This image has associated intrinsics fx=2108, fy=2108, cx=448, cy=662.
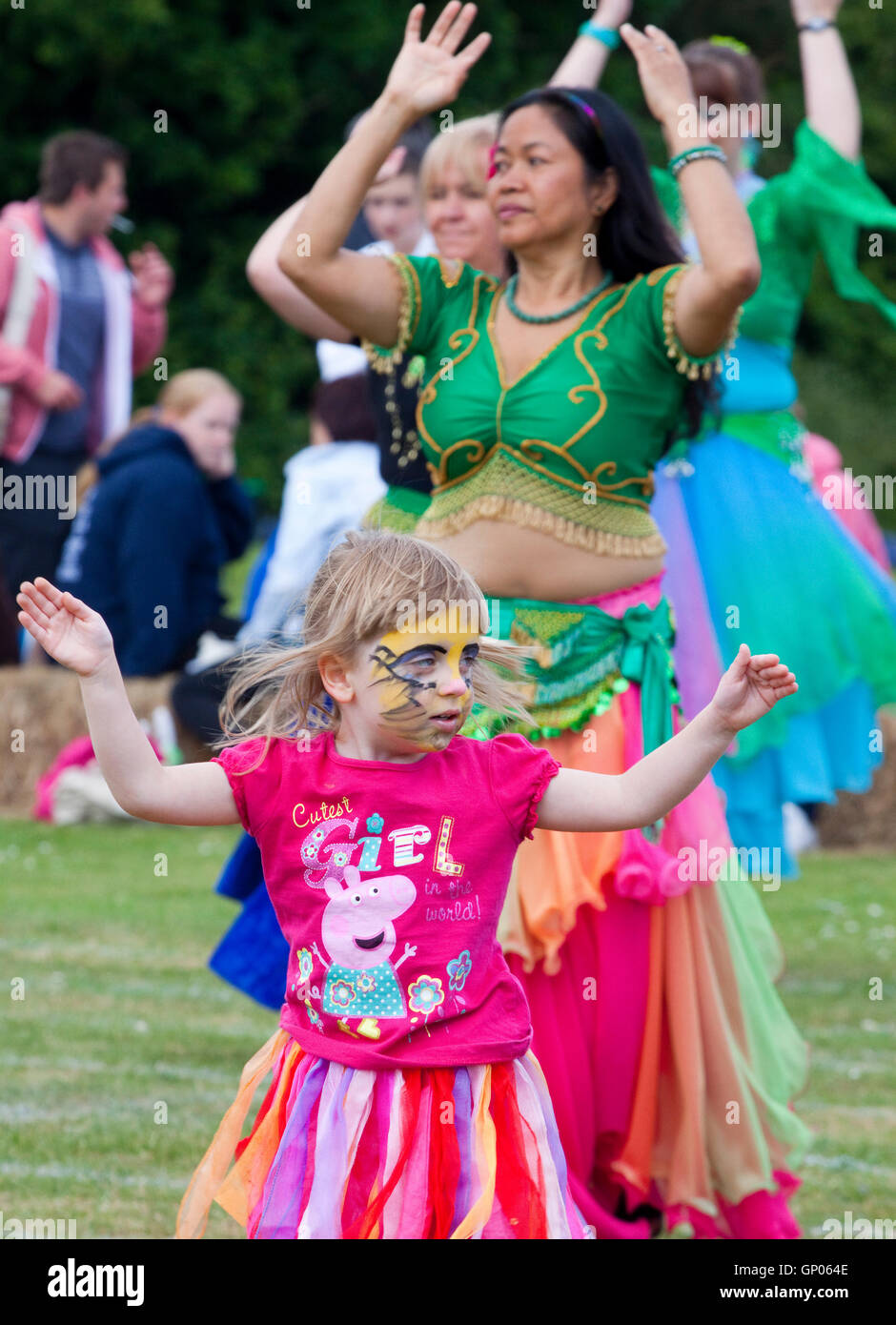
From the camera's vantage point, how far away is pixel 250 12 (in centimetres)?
2309

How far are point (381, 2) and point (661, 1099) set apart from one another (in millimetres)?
20645

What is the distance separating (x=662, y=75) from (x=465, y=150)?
0.80 m

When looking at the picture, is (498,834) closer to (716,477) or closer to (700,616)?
(700,616)

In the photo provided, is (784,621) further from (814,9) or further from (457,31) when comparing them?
(457,31)

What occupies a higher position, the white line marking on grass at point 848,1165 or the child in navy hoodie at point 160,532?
the child in navy hoodie at point 160,532

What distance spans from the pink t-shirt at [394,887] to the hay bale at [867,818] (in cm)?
628

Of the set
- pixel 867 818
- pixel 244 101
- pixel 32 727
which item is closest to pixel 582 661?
pixel 867 818

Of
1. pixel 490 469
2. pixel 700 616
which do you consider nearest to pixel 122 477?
pixel 700 616

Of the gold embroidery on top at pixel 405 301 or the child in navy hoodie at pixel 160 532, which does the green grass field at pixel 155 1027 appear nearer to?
the child in navy hoodie at pixel 160 532

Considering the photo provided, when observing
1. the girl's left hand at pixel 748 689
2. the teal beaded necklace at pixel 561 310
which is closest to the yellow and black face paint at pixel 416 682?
the girl's left hand at pixel 748 689

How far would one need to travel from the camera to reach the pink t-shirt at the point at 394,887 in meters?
2.64

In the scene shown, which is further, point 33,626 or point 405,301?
point 405,301

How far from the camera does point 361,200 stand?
366 centimetres

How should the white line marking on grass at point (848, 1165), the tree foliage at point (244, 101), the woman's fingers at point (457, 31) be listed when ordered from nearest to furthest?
the woman's fingers at point (457, 31) < the white line marking on grass at point (848, 1165) < the tree foliage at point (244, 101)
